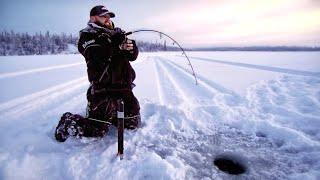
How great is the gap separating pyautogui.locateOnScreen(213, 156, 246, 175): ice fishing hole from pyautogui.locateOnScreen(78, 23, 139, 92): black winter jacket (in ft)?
5.77

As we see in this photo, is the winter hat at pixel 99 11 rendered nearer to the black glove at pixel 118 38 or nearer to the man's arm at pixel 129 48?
the black glove at pixel 118 38

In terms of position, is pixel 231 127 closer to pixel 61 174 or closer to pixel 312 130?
pixel 312 130

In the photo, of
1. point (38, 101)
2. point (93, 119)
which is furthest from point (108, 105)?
point (38, 101)

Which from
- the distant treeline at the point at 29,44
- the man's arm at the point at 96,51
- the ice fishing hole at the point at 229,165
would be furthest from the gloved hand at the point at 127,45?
the distant treeline at the point at 29,44

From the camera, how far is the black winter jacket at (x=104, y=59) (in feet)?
12.0

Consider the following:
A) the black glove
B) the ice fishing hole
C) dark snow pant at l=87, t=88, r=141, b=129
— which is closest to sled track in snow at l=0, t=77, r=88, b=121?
dark snow pant at l=87, t=88, r=141, b=129

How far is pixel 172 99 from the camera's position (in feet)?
21.6

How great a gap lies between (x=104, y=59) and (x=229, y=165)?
223 centimetres

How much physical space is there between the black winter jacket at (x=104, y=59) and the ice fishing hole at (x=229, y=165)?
176cm

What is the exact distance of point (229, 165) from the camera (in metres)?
3.44

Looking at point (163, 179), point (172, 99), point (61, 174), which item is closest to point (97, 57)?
point (61, 174)

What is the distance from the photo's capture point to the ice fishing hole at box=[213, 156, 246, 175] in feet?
10.7

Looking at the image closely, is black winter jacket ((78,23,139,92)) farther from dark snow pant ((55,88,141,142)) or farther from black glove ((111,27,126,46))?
dark snow pant ((55,88,141,142))

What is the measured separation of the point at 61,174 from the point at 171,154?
141 centimetres
